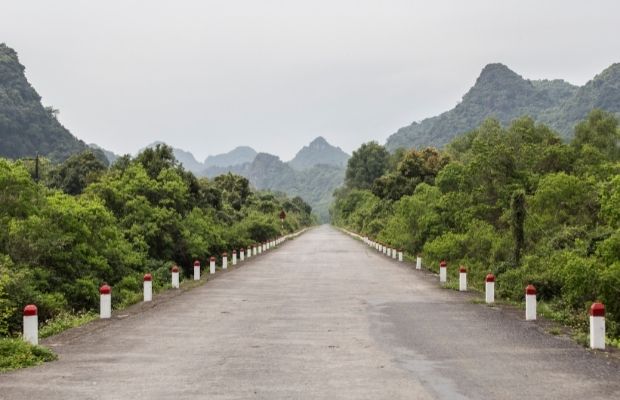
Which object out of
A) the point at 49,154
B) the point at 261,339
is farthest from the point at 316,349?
the point at 49,154

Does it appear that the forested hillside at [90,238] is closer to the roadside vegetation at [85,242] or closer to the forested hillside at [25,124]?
the roadside vegetation at [85,242]

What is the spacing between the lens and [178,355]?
10547mm

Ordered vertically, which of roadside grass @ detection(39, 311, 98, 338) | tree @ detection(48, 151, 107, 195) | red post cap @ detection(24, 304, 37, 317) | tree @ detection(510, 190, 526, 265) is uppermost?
tree @ detection(48, 151, 107, 195)

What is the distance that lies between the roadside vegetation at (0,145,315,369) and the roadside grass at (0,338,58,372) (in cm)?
2

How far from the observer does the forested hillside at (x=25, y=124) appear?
10638 cm

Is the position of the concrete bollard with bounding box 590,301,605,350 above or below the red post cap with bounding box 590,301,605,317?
below

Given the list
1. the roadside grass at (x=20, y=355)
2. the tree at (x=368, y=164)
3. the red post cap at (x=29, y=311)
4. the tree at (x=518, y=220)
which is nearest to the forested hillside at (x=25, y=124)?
the tree at (x=368, y=164)

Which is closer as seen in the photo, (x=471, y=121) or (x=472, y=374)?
(x=472, y=374)

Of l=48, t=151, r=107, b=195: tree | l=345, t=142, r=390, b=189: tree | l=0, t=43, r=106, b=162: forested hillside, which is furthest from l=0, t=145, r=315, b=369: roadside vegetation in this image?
l=345, t=142, r=390, b=189: tree

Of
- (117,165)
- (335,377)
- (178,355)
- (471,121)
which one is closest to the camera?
(335,377)

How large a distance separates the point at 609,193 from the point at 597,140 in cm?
3641

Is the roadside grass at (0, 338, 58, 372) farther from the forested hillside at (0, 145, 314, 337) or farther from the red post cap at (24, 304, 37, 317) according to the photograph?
the forested hillside at (0, 145, 314, 337)

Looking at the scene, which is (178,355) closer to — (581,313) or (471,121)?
(581,313)

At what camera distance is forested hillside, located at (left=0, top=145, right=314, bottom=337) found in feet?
57.8
